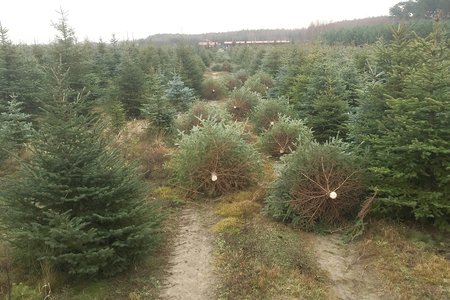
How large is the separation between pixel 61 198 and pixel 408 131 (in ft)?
20.5

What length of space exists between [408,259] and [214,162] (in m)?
4.97

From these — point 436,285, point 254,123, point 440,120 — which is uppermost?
point 440,120

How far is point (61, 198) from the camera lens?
609 cm

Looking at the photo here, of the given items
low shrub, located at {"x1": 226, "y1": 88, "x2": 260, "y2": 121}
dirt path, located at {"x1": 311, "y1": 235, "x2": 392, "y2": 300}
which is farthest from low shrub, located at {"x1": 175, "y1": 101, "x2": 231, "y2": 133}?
dirt path, located at {"x1": 311, "y1": 235, "x2": 392, "y2": 300}

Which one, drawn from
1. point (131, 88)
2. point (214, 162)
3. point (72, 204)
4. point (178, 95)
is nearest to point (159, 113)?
point (131, 88)

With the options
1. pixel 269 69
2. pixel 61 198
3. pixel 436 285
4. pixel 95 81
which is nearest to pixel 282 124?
pixel 436 285

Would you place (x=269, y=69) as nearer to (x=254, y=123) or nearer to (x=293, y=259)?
(x=254, y=123)

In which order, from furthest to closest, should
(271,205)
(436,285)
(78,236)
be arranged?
1. (271,205)
2. (436,285)
3. (78,236)

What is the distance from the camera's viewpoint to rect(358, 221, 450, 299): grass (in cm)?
633

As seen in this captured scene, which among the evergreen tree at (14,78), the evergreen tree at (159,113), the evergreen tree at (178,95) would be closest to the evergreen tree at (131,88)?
the evergreen tree at (178,95)

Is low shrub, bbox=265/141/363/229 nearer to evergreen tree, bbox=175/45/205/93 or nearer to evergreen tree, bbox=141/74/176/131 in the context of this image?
evergreen tree, bbox=141/74/176/131

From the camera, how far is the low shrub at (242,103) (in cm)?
1833

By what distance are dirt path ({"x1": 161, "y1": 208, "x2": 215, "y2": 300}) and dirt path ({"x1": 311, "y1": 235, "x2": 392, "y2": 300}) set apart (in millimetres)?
2010

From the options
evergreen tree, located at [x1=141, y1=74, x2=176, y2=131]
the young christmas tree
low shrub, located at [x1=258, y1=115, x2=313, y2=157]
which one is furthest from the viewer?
evergreen tree, located at [x1=141, y1=74, x2=176, y2=131]
